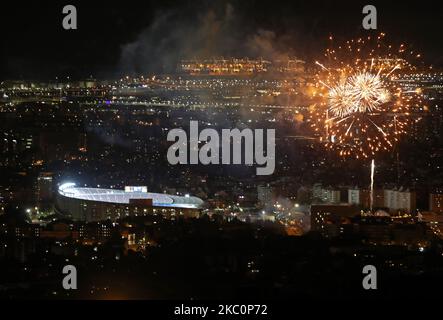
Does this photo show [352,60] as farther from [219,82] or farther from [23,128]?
[23,128]

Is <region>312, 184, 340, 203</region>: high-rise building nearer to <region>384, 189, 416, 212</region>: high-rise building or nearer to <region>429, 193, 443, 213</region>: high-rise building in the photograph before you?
<region>384, 189, 416, 212</region>: high-rise building

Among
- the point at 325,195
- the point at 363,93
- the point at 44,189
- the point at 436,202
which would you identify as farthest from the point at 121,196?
the point at 363,93

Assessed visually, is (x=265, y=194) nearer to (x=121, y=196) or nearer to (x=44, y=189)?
(x=121, y=196)

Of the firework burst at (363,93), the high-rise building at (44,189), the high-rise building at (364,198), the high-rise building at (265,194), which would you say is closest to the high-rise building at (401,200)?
the high-rise building at (364,198)

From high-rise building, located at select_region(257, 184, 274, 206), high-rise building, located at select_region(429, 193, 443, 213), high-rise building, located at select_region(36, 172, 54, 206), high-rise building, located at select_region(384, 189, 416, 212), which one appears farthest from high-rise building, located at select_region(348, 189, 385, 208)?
high-rise building, located at select_region(36, 172, 54, 206)

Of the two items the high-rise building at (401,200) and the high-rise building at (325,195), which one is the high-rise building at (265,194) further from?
the high-rise building at (401,200)
